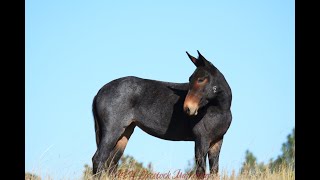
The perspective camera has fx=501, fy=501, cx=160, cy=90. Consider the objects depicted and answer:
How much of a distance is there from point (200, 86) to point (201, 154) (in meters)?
1.37

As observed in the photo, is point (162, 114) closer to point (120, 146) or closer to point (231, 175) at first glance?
point (120, 146)

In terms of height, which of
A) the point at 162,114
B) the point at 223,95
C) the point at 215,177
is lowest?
the point at 215,177

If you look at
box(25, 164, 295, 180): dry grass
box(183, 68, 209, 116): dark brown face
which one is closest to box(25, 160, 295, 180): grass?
box(25, 164, 295, 180): dry grass

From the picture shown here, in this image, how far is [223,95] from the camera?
10.5 meters

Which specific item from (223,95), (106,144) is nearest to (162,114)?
(106,144)

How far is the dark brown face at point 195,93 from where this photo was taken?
32.3 feet

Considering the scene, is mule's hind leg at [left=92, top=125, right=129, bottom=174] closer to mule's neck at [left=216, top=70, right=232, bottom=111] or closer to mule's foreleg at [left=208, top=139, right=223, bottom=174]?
mule's foreleg at [left=208, top=139, right=223, bottom=174]

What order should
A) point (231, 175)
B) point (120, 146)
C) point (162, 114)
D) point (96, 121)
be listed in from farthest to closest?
point (96, 121)
point (120, 146)
point (162, 114)
point (231, 175)

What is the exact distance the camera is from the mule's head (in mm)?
9898
